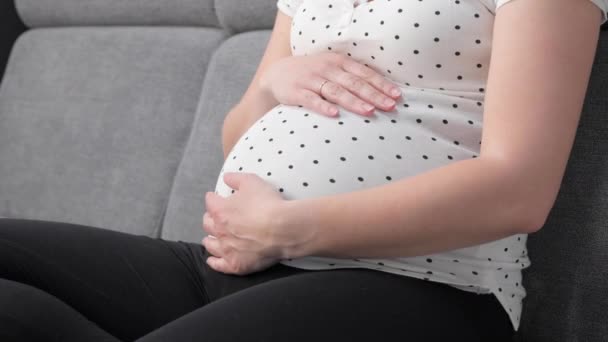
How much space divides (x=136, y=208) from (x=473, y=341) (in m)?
1.07

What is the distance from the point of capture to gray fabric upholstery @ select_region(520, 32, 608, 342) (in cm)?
107

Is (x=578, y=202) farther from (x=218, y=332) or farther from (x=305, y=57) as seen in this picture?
(x=218, y=332)

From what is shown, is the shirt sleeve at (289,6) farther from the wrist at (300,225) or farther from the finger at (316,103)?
the wrist at (300,225)

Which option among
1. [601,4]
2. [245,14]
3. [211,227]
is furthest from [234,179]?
[245,14]

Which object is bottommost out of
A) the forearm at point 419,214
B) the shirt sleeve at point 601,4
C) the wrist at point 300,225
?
the wrist at point 300,225

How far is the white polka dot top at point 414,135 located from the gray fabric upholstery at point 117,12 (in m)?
0.92

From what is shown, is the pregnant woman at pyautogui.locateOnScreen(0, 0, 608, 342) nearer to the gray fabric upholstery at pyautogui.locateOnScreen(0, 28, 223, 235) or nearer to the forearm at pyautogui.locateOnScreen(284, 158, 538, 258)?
the forearm at pyautogui.locateOnScreen(284, 158, 538, 258)

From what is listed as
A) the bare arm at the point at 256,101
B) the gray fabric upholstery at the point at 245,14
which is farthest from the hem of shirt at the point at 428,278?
the gray fabric upholstery at the point at 245,14

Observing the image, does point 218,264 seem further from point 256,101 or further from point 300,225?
point 256,101

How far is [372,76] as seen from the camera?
1025 millimetres

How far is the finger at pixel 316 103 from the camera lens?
1004 millimetres

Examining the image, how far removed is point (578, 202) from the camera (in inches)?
43.3

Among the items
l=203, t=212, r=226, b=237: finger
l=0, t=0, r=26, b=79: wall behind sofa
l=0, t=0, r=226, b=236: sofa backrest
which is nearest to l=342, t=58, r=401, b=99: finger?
l=203, t=212, r=226, b=237: finger

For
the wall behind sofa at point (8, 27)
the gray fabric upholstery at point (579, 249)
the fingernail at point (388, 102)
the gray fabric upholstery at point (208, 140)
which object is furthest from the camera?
the wall behind sofa at point (8, 27)
